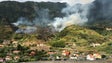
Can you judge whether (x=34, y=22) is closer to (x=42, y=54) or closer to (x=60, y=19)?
(x=60, y=19)

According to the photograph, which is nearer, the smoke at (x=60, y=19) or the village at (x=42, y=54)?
the village at (x=42, y=54)

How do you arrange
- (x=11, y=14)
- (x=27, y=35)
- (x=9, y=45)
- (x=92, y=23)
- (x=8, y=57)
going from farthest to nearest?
(x=11, y=14) < (x=92, y=23) < (x=27, y=35) < (x=9, y=45) < (x=8, y=57)

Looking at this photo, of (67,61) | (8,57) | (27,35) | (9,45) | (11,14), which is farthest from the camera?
(11,14)

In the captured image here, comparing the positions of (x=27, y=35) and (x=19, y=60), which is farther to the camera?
(x=27, y=35)

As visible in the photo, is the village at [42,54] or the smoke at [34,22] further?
the smoke at [34,22]

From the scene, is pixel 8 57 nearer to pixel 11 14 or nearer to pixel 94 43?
pixel 94 43

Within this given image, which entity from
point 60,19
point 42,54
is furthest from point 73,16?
point 42,54

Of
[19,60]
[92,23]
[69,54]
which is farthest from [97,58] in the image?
[92,23]

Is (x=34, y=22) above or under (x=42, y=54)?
under

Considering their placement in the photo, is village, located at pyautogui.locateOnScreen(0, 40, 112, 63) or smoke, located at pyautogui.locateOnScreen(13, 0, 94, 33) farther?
smoke, located at pyautogui.locateOnScreen(13, 0, 94, 33)
